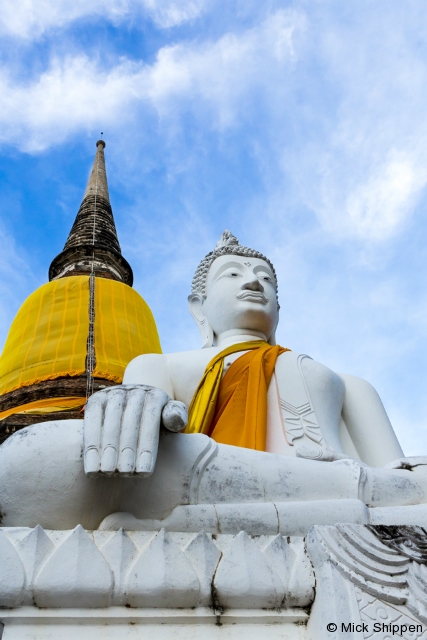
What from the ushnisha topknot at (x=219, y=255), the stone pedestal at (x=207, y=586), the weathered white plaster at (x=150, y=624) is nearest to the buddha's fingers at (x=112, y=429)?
the stone pedestal at (x=207, y=586)

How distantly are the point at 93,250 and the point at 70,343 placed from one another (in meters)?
3.25

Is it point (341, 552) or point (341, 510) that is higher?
point (341, 510)

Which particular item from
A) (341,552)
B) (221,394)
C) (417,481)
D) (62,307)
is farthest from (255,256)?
(62,307)

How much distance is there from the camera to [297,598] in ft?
7.35

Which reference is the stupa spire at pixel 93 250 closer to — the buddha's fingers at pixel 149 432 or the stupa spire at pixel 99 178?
the stupa spire at pixel 99 178

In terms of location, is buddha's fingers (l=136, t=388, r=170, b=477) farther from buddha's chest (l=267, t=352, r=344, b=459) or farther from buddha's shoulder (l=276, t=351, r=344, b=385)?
buddha's shoulder (l=276, t=351, r=344, b=385)

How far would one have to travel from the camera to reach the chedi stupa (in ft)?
25.1

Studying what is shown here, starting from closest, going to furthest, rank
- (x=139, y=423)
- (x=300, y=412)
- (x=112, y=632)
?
(x=112, y=632) → (x=139, y=423) → (x=300, y=412)

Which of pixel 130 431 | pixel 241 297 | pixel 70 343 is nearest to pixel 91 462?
pixel 130 431

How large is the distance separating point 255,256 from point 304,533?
282 cm

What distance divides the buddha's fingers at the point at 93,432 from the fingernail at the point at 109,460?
0.06 feet

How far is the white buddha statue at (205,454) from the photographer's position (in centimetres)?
253

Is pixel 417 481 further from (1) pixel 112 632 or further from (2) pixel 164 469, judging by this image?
(1) pixel 112 632

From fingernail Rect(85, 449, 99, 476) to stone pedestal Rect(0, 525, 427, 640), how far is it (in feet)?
0.70
